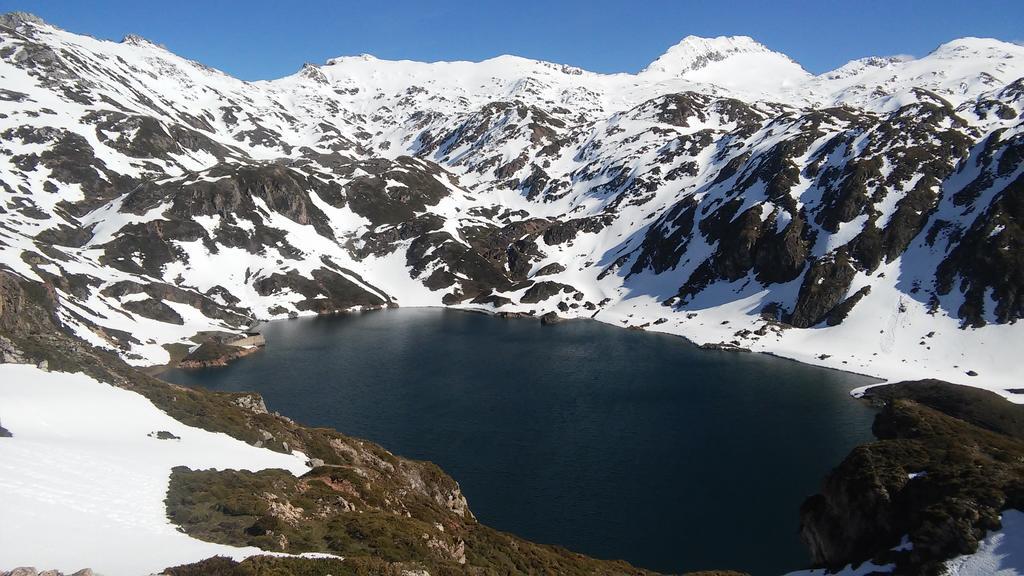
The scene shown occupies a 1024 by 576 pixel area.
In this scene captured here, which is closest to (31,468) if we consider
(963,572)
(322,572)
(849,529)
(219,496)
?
(219,496)

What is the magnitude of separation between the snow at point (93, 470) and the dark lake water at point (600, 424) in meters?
29.2

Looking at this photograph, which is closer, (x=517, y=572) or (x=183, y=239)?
(x=517, y=572)

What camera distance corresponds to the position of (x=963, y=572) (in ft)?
75.3

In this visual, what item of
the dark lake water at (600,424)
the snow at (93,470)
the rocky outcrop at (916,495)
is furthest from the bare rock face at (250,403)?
the rocky outcrop at (916,495)

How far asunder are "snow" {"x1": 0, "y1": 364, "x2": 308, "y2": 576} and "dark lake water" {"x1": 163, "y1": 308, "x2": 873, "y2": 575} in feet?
95.9

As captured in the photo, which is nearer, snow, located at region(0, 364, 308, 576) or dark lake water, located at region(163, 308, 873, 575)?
snow, located at region(0, 364, 308, 576)

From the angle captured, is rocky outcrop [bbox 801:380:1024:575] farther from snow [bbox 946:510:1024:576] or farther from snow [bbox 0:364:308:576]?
snow [bbox 0:364:308:576]

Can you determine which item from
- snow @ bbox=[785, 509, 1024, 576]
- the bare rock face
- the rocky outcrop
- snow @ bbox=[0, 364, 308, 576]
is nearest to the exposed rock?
the bare rock face

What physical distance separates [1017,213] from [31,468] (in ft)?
534

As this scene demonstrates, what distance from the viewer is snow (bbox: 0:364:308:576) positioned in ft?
63.2

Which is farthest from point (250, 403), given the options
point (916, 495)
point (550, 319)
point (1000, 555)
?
point (550, 319)

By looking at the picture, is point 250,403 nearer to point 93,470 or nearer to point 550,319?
point 93,470

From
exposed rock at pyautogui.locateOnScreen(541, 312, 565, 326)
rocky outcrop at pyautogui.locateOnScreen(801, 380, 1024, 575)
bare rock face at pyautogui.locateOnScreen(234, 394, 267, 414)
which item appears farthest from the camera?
exposed rock at pyautogui.locateOnScreen(541, 312, 565, 326)

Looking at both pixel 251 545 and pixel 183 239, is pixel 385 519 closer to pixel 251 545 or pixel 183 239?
pixel 251 545
